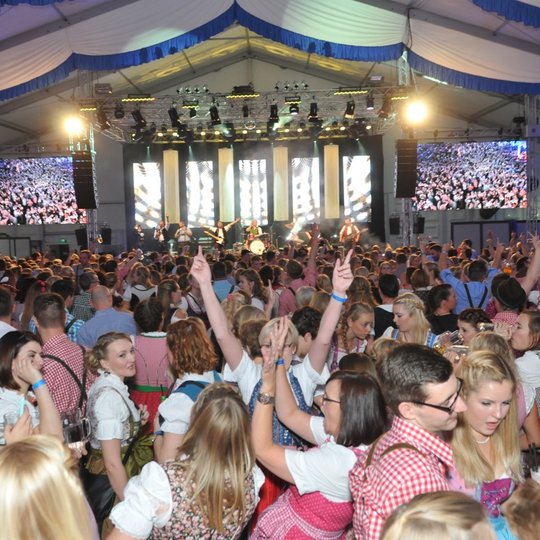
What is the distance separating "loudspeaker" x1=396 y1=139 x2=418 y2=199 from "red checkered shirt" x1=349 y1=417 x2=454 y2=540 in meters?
12.2

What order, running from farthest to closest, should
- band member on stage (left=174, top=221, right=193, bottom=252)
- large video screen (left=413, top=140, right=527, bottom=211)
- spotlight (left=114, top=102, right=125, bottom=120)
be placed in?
band member on stage (left=174, top=221, right=193, bottom=252), large video screen (left=413, top=140, right=527, bottom=211), spotlight (left=114, top=102, right=125, bottom=120)

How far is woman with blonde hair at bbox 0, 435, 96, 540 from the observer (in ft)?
5.15

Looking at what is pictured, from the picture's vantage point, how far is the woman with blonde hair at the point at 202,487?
2234mm

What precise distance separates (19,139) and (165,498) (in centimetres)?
2266

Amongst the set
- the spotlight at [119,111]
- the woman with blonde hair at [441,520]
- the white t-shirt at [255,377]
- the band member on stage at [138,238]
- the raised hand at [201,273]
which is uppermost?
the spotlight at [119,111]

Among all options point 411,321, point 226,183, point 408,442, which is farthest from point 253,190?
point 408,442

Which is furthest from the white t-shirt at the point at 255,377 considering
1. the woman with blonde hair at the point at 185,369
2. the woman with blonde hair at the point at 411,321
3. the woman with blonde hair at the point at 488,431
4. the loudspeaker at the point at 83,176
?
the loudspeaker at the point at 83,176

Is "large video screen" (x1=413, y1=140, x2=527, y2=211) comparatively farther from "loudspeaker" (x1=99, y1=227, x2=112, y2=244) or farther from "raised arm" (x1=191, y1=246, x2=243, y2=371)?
"raised arm" (x1=191, y1=246, x2=243, y2=371)

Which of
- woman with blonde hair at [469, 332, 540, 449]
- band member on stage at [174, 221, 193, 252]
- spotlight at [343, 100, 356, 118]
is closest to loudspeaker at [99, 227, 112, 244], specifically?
band member on stage at [174, 221, 193, 252]

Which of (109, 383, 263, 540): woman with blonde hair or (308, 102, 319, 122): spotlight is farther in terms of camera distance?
(308, 102, 319, 122): spotlight

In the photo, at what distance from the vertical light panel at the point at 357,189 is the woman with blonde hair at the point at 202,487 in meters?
21.2

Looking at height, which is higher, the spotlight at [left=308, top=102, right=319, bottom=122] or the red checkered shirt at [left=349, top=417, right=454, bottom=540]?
the spotlight at [left=308, top=102, right=319, bottom=122]

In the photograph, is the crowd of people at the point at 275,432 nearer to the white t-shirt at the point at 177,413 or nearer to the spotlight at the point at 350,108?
the white t-shirt at the point at 177,413

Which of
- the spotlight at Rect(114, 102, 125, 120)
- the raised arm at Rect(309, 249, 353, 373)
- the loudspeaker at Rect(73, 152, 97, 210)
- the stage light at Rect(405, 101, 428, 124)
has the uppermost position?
the spotlight at Rect(114, 102, 125, 120)
